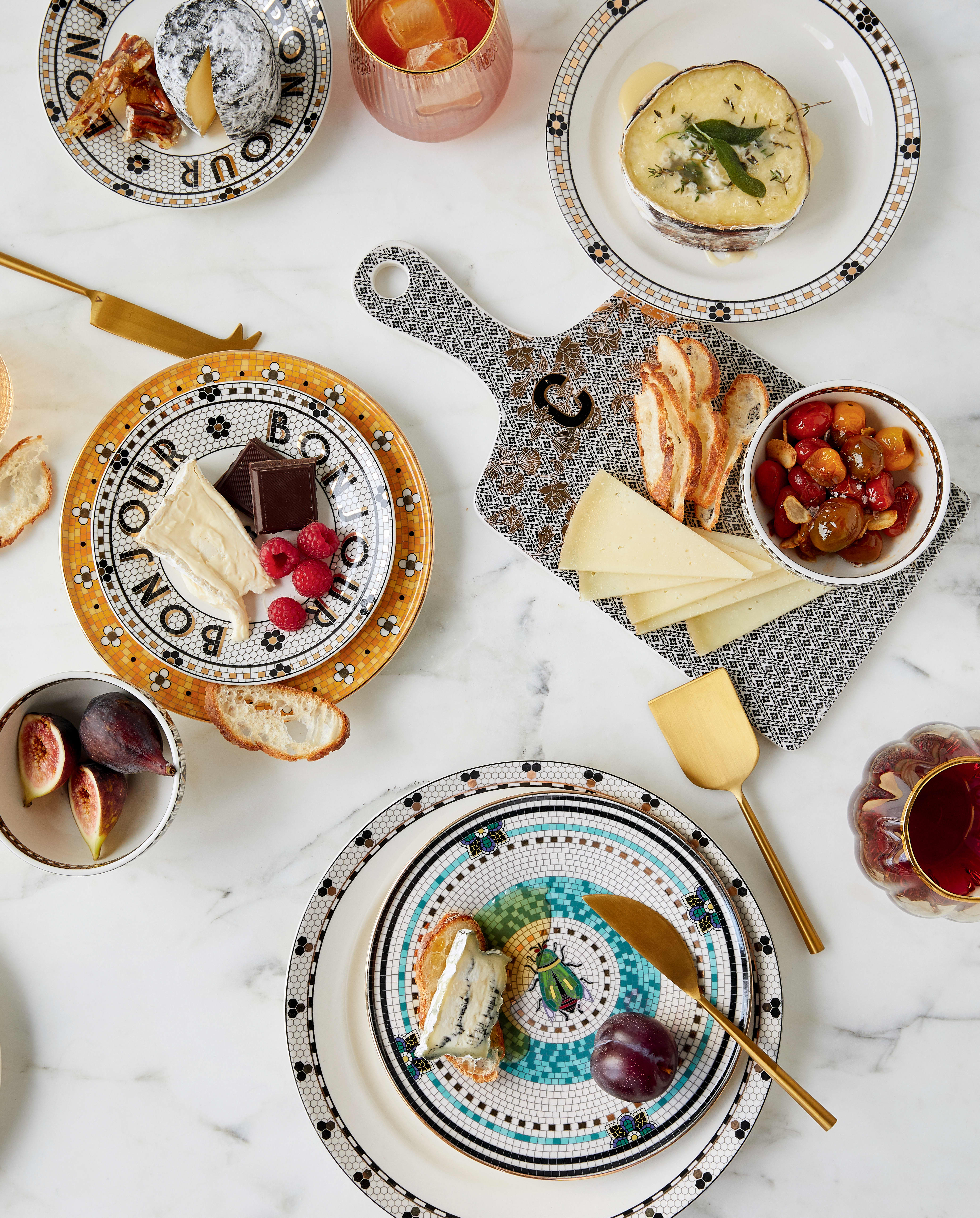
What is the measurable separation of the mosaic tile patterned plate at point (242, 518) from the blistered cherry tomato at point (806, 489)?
627mm

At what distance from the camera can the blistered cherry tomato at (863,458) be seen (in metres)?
1.38

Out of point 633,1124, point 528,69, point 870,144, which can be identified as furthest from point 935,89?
point 633,1124

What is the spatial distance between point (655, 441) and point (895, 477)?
16.4 inches

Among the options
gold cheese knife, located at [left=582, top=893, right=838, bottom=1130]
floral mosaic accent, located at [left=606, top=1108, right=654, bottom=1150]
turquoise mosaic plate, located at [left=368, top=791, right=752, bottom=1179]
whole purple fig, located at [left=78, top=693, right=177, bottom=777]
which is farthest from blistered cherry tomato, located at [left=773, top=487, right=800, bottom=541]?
whole purple fig, located at [left=78, top=693, right=177, bottom=777]

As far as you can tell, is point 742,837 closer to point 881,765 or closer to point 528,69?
point 881,765

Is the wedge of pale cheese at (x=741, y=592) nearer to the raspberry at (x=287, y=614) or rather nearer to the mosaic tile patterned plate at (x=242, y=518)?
the mosaic tile patterned plate at (x=242, y=518)

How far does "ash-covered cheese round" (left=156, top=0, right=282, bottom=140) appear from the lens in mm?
1414

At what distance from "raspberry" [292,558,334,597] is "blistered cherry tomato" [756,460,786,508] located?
76 centimetres

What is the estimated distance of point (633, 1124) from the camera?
1.39 m

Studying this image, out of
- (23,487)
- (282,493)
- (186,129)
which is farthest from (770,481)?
(23,487)

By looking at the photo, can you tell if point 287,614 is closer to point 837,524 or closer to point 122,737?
point 122,737

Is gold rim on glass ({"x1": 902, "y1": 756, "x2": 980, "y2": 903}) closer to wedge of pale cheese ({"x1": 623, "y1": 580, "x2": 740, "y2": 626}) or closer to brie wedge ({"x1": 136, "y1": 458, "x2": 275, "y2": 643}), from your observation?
wedge of pale cheese ({"x1": 623, "y1": 580, "x2": 740, "y2": 626})

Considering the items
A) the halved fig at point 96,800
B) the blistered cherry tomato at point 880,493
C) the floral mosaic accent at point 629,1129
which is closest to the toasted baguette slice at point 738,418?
the blistered cherry tomato at point 880,493

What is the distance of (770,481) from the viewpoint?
1427 millimetres
